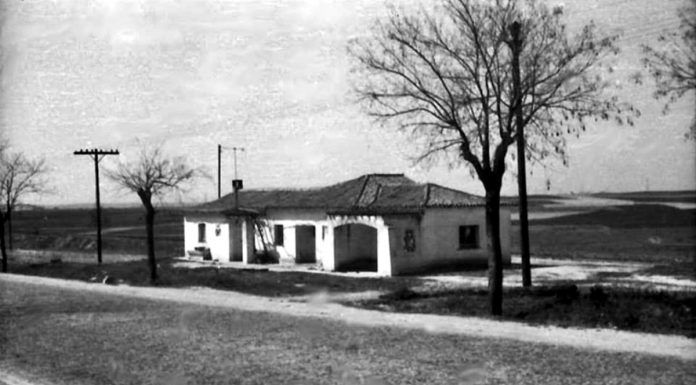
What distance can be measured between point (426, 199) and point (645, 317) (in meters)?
17.1

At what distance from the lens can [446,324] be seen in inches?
684

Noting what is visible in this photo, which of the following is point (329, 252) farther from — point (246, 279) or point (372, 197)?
point (246, 279)

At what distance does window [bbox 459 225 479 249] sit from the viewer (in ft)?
113

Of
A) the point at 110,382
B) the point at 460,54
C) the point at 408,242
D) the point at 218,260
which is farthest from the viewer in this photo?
the point at 218,260

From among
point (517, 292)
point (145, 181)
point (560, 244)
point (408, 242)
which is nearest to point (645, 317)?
point (517, 292)

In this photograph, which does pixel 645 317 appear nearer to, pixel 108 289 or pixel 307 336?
pixel 307 336

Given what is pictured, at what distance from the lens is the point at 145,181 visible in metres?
34.1

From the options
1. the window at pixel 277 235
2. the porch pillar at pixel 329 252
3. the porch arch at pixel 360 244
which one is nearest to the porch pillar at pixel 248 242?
the window at pixel 277 235

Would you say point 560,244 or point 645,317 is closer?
point 645,317

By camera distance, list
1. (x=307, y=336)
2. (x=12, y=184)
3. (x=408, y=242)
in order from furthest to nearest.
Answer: (x=12, y=184), (x=408, y=242), (x=307, y=336)

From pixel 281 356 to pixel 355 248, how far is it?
2201cm

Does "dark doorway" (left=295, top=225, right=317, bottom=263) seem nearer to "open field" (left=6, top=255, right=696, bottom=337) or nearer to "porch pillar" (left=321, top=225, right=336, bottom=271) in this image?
"porch pillar" (left=321, top=225, right=336, bottom=271)

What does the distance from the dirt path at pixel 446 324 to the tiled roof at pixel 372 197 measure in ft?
30.2

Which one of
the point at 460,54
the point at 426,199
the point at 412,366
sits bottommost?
the point at 412,366
